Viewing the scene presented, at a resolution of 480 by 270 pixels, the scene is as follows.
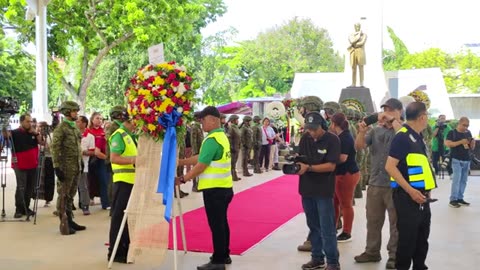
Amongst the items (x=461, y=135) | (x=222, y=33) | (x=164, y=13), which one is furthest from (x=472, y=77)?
(x=461, y=135)

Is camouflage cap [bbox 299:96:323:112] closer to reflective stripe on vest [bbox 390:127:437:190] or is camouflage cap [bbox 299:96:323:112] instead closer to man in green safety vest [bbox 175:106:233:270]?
man in green safety vest [bbox 175:106:233:270]

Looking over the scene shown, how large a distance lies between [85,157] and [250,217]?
3191mm

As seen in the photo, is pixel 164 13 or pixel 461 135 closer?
pixel 461 135

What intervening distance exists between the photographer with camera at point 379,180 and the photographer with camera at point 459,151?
4.79 metres

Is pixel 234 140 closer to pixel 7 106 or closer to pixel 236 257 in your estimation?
pixel 7 106

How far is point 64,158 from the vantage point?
793 centimetres

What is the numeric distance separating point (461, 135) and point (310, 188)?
6.03 metres

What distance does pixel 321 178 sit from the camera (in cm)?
564

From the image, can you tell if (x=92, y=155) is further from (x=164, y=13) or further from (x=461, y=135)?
(x=164, y=13)

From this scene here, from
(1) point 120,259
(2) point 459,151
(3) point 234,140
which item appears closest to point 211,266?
(1) point 120,259

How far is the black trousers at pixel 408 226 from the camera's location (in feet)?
16.2

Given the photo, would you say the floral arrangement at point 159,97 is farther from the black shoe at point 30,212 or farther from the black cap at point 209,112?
the black shoe at point 30,212

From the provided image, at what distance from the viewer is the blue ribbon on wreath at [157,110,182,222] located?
19.0 feet

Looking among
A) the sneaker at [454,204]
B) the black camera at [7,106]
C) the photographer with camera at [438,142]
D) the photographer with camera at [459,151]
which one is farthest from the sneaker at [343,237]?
the photographer with camera at [438,142]
